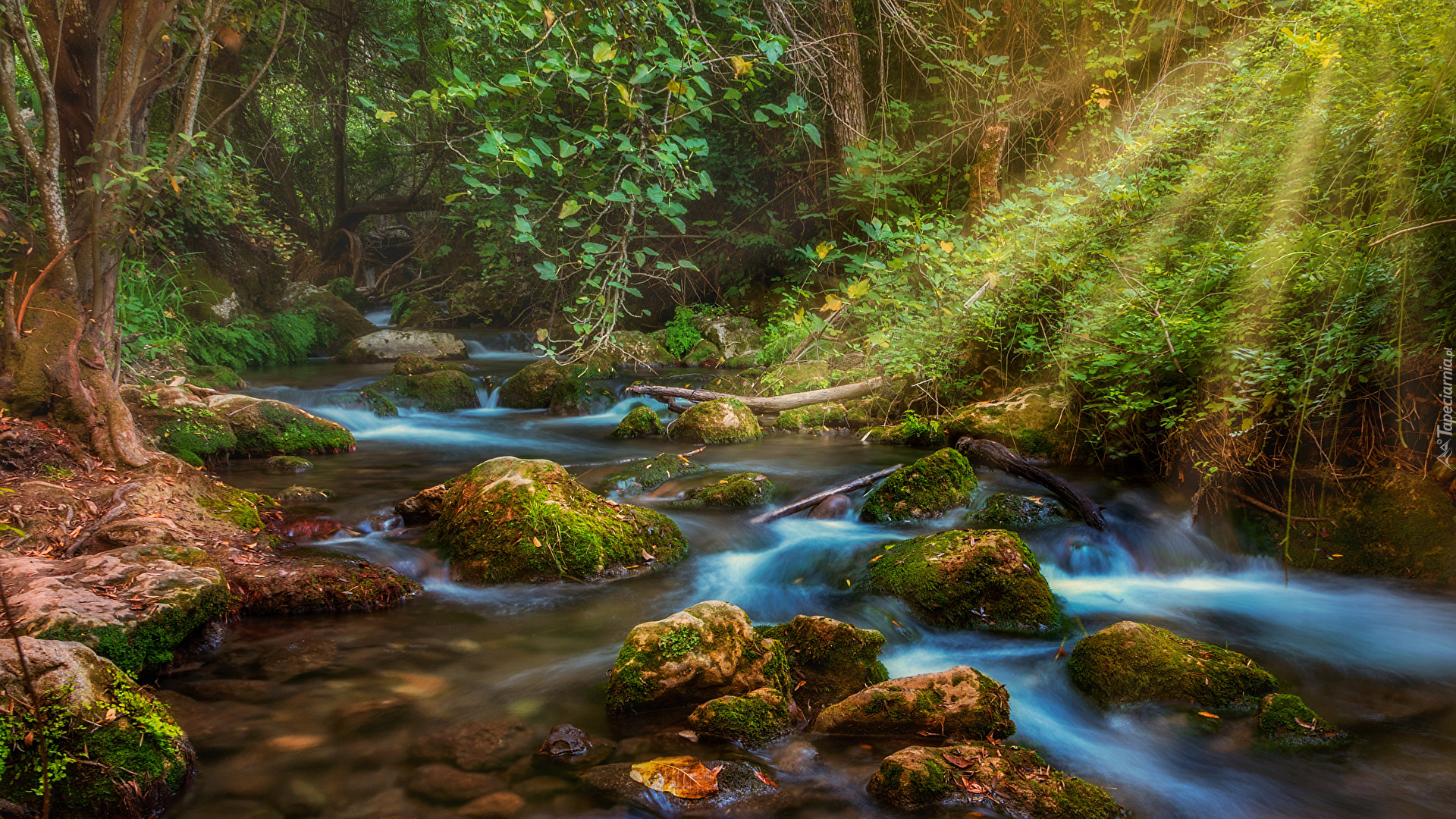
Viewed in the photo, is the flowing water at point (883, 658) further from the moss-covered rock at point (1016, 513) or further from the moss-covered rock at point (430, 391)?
the moss-covered rock at point (430, 391)

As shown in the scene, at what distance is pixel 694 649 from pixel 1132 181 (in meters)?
6.11

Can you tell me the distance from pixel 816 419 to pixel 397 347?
9510 millimetres

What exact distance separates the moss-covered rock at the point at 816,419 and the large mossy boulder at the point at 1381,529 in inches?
196

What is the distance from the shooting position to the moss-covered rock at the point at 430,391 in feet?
34.1

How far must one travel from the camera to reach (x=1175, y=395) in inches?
208

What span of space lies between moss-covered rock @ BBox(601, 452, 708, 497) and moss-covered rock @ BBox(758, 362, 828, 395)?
2.91 meters

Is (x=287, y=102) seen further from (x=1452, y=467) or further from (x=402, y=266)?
(x=1452, y=467)

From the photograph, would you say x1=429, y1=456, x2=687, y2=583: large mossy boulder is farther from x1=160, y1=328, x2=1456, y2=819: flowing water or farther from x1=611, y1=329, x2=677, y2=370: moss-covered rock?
x1=611, y1=329, x2=677, y2=370: moss-covered rock

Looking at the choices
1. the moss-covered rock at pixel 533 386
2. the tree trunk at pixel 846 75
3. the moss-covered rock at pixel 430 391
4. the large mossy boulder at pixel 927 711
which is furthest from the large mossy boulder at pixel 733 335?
the large mossy boulder at pixel 927 711

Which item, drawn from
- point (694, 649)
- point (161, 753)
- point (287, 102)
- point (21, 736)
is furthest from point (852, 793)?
point (287, 102)

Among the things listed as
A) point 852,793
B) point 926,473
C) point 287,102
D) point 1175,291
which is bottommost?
point 852,793

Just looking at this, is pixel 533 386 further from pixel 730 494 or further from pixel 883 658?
pixel 883 658

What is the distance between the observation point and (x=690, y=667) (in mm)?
3137

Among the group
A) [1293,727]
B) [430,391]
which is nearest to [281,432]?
[430,391]
